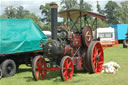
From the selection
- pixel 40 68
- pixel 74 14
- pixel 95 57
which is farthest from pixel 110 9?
pixel 40 68

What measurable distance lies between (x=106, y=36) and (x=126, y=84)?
2128cm

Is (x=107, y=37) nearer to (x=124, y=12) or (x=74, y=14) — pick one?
(x=74, y=14)

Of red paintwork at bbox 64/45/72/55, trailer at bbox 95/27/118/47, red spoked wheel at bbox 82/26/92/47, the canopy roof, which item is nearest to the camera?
red paintwork at bbox 64/45/72/55

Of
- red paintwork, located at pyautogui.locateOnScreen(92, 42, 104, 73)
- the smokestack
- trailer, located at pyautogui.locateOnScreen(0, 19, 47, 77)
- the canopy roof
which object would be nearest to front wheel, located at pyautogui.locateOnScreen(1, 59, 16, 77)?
trailer, located at pyautogui.locateOnScreen(0, 19, 47, 77)

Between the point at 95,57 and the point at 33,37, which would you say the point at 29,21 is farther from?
the point at 95,57

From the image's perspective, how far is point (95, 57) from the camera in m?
8.45

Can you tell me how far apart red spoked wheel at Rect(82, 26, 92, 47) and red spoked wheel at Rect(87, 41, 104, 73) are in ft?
0.50

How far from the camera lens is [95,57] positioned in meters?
8.45

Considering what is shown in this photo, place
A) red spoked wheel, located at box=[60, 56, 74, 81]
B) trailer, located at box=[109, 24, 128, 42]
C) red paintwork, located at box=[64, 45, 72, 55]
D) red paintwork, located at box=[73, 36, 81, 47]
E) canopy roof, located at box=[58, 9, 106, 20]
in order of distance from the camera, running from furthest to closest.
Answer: trailer, located at box=[109, 24, 128, 42] → canopy roof, located at box=[58, 9, 106, 20] → red paintwork, located at box=[73, 36, 81, 47] → red paintwork, located at box=[64, 45, 72, 55] → red spoked wheel, located at box=[60, 56, 74, 81]

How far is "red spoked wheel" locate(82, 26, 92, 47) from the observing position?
320 inches

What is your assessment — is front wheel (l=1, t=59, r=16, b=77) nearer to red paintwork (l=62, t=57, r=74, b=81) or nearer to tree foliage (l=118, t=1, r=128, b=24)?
red paintwork (l=62, t=57, r=74, b=81)

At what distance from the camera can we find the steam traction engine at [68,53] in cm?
704

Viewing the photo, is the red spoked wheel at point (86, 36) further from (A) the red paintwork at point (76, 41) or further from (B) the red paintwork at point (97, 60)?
(B) the red paintwork at point (97, 60)

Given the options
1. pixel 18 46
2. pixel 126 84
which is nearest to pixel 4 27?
pixel 18 46
